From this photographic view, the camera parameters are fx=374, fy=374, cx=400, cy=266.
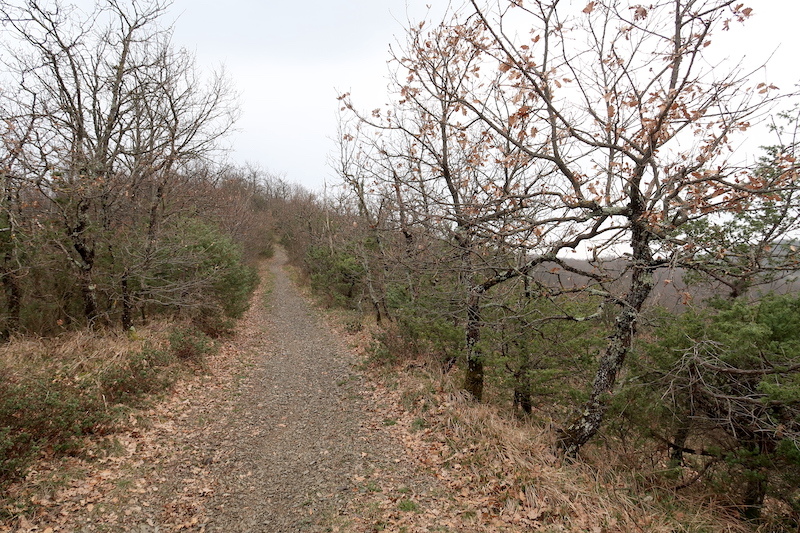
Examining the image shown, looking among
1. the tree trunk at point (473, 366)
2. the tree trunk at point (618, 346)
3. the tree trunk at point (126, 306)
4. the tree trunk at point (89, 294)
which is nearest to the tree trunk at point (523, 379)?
the tree trunk at point (473, 366)

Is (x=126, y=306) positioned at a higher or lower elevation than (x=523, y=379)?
higher

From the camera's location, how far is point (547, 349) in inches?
275

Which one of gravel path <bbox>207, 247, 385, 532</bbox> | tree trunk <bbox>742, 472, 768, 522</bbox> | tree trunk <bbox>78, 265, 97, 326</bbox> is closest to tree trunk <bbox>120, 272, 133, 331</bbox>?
tree trunk <bbox>78, 265, 97, 326</bbox>

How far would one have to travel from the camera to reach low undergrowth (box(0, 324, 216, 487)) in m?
4.74

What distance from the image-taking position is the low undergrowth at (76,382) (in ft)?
15.6

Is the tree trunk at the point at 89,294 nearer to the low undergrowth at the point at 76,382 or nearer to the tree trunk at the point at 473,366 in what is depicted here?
the low undergrowth at the point at 76,382

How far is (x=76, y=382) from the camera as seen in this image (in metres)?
6.27

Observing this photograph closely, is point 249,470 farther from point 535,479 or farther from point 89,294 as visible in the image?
point 89,294

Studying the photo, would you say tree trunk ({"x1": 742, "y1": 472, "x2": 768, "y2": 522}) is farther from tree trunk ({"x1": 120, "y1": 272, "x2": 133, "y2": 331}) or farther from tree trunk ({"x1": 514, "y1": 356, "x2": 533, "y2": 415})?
tree trunk ({"x1": 120, "y1": 272, "x2": 133, "y2": 331})

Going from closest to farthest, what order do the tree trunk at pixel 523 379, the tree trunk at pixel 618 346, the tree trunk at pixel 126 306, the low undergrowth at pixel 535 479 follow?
1. the low undergrowth at pixel 535 479
2. the tree trunk at pixel 618 346
3. the tree trunk at pixel 523 379
4. the tree trunk at pixel 126 306

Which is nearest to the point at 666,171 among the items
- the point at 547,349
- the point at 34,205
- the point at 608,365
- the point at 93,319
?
the point at 608,365

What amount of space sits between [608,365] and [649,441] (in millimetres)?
2663

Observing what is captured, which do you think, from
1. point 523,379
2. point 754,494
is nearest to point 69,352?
point 523,379

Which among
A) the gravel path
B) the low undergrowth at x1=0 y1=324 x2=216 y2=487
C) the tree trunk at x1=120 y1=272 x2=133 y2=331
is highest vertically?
the tree trunk at x1=120 y1=272 x2=133 y2=331
